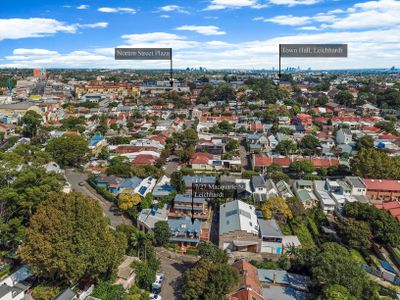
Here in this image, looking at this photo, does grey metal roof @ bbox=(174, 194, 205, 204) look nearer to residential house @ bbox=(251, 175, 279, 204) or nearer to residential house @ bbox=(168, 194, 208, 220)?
residential house @ bbox=(168, 194, 208, 220)

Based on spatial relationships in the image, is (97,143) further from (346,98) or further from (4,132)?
(346,98)

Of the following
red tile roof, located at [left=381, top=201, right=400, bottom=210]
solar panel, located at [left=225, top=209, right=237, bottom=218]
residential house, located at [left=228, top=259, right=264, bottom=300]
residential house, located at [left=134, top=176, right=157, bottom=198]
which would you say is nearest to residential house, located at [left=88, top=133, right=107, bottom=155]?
residential house, located at [left=134, top=176, right=157, bottom=198]

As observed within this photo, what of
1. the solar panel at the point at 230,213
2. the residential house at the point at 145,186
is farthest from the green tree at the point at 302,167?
the residential house at the point at 145,186

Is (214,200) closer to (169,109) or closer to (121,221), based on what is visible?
(121,221)

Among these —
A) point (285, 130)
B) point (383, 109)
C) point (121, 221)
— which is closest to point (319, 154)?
point (285, 130)

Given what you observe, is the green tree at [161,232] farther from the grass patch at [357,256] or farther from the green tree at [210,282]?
the grass patch at [357,256]
